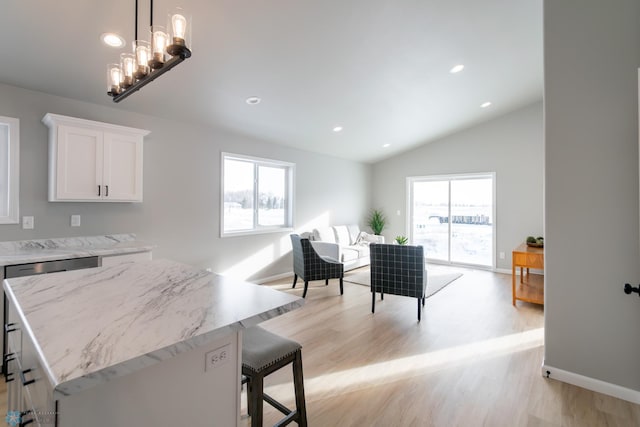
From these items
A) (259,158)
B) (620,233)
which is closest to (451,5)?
(620,233)

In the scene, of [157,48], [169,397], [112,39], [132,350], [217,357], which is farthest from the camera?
[112,39]

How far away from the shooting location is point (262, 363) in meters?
1.50

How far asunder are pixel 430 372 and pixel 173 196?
3.57 m

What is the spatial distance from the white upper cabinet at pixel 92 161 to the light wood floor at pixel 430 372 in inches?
68.4

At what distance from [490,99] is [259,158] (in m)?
4.06

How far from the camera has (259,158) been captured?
5227mm

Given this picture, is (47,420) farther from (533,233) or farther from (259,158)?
(533,233)

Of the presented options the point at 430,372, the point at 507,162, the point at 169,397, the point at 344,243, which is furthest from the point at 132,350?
the point at 507,162

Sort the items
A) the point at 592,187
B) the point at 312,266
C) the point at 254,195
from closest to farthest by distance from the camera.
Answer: the point at 592,187
the point at 312,266
the point at 254,195

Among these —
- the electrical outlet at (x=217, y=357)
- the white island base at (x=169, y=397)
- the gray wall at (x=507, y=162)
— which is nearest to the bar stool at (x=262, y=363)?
the white island base at (x=169, y=397)

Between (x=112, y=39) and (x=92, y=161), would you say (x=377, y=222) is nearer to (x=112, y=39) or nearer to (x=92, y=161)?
(x=92, y=161)

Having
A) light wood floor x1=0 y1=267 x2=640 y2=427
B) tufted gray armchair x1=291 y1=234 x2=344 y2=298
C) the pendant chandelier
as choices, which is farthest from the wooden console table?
the pendant chandelier

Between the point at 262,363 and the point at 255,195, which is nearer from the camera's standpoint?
the point at 262,363

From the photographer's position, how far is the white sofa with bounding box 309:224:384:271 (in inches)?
218
